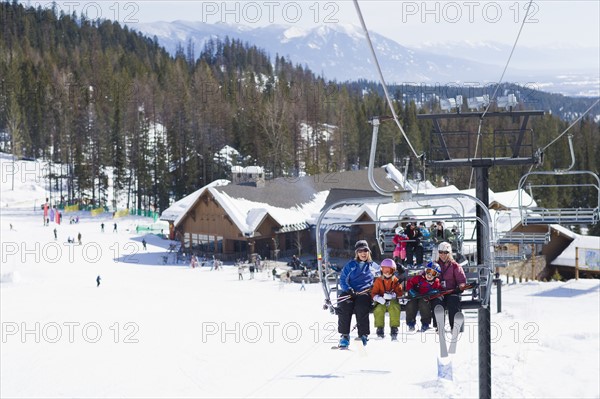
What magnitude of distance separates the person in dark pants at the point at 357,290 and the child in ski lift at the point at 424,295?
512 mm

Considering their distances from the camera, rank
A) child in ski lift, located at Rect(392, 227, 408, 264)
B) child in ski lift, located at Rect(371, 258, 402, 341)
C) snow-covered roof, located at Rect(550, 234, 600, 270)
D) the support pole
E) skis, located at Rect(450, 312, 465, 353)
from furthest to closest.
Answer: snow-covered roof, located at Rect(550, 234, 600, 270), the support pole, child in ski lift, located at Rect(392, 227, 408, 264), skis, located at Rect(450, 312, 465, 353), child in ski lift, located at Rect(371, 258, 402, 341)

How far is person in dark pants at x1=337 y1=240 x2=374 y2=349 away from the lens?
30.2 feet

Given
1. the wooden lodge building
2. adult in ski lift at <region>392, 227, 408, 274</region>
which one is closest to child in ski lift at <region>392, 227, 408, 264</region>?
adult in ski lift at <region>392, 227, 408, 274</region>

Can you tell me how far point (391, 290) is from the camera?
29.9ft

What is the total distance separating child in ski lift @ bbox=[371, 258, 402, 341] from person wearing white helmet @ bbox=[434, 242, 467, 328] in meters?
0.58

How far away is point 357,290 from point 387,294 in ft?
1.29

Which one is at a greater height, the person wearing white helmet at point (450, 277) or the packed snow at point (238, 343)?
the person wearing white helmet at point (450, 277)

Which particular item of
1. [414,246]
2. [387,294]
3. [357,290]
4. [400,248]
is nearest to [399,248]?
[400,248]

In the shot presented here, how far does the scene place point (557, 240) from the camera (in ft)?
158

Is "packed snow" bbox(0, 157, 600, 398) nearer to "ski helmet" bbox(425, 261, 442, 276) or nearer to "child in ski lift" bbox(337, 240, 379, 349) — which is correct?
"ski helmet" bbox(425, 261, 442, 276)

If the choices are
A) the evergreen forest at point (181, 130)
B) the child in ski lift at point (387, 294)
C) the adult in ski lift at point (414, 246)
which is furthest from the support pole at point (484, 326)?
the evergreen forest at point (181, 130)

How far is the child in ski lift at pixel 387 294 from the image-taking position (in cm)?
896

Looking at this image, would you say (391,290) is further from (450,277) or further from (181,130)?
(181,130)

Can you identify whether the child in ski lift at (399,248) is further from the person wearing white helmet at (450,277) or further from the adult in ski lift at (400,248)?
the person wearing white helmet at (450,277)
